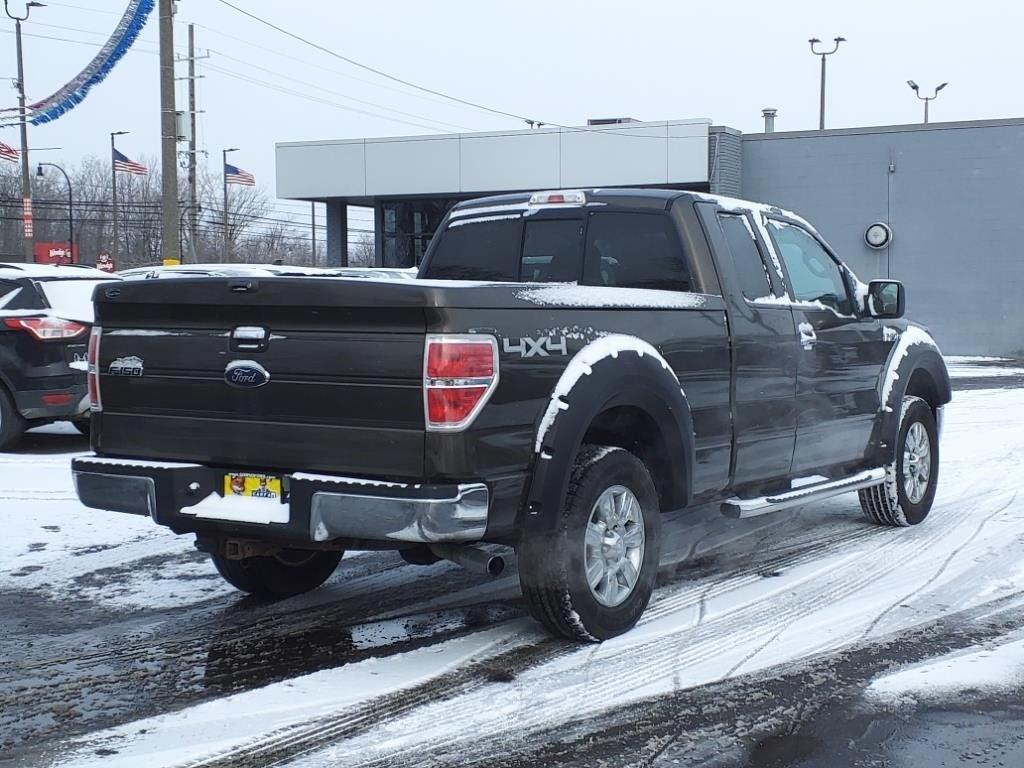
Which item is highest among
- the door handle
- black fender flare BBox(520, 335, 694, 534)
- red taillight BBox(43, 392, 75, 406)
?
the door handle

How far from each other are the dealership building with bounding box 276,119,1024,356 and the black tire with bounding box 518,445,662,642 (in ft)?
75.5

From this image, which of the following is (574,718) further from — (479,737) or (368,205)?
(368,205)

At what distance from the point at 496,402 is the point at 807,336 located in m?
2.74

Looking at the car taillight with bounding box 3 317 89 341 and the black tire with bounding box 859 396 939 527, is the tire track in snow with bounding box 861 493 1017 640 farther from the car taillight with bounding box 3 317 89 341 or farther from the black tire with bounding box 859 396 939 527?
the car taillight with bounding box 3 317 89 341

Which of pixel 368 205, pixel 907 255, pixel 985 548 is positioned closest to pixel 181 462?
pixel 985 548

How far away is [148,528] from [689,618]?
3808 mm

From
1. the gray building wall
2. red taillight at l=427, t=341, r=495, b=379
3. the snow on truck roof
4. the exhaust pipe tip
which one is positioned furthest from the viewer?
the gray building wall

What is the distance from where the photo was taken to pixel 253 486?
479 cm

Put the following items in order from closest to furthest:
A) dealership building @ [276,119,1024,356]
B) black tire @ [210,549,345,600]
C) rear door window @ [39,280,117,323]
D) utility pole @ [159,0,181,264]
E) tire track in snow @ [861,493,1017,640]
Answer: tire track in snow @ [861,493,1017,640] → black tire @ [210,549,345,600] → rear door window @ [39,280,117,323] → utility pole @ [159,0,181,264] → dealership building @ [276,119,1024,356]

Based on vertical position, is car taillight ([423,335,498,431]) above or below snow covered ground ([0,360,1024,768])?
above

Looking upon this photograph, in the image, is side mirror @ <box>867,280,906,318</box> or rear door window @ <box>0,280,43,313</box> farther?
rear door window @ <box>0,280,43,313</box>

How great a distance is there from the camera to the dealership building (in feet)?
86.4

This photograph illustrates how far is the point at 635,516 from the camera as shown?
17.5 feet

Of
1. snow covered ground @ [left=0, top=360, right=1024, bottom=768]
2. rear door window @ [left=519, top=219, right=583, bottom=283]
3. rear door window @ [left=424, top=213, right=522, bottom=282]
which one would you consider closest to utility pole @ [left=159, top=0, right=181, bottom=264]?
snow covered ground @ [left=0, top=360, right=1024, bottom=768]
